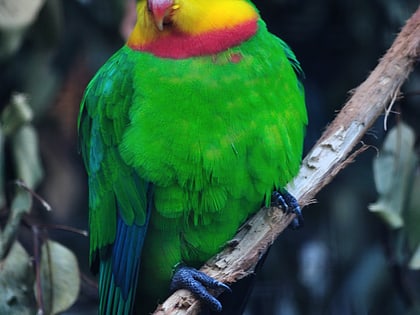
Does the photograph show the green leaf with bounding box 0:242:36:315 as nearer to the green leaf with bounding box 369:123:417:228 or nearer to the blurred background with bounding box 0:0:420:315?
the blurred background with bounding box 0:0:420:315

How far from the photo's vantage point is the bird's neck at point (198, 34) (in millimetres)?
1752

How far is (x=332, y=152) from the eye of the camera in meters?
1.71

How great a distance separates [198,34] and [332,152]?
0.37 meters

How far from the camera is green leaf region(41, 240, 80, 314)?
6.15 feet

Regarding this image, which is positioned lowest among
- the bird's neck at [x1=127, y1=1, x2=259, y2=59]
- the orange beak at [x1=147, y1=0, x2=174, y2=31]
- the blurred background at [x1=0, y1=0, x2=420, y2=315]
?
the blurred background at [x1=0, y1=0, x2=420, y2=315]

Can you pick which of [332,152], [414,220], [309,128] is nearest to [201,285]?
[332,152]

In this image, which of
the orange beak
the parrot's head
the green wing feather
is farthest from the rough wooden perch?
the orange beak

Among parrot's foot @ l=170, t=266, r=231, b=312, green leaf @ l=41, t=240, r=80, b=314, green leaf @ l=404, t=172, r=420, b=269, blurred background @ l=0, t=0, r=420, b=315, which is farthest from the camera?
blurred background @ l=0, t=0, r=420, b=315

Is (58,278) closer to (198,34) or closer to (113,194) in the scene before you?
(113,194)

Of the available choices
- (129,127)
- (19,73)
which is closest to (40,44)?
(19,73)

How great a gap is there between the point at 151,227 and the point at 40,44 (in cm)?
85

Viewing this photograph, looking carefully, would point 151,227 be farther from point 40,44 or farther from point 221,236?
point 40,44

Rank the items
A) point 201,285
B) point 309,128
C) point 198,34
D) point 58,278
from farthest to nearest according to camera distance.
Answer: point 309,128, point 58,278, point 198,34, point 201,285

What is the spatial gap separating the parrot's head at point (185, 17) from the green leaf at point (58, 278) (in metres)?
0.52
